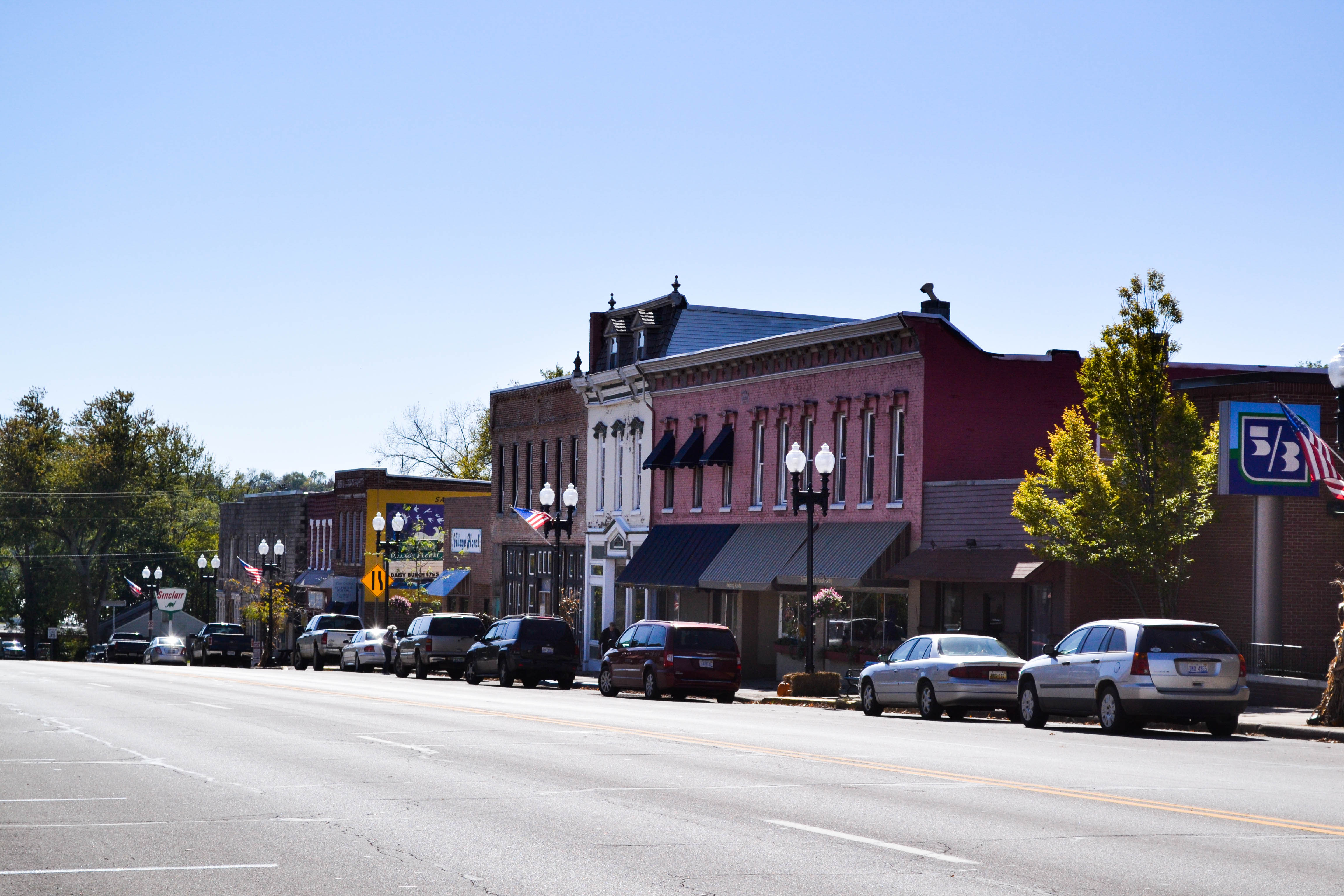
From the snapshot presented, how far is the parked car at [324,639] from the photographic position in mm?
55125

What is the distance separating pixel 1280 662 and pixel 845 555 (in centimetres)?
1211

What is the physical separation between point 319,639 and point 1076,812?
45763mm

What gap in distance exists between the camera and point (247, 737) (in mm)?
19578

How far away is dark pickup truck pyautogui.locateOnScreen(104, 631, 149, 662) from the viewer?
73750 millimetres

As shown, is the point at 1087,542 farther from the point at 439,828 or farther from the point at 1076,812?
the point at 439,828

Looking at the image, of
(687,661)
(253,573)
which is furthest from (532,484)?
(687,661)

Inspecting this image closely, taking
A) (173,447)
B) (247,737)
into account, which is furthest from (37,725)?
(173,447)

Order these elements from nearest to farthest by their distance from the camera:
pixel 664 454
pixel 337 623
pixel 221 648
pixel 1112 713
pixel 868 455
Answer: pixel 1112 713, pixel 868 455, pixel 664 454, pixel 337 623, pixel 221 648

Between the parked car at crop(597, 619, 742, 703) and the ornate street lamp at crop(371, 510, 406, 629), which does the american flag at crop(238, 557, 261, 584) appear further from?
the parked car at crop(597, 619, 742, 703)

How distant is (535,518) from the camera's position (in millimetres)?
50062

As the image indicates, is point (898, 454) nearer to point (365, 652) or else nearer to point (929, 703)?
point (929, 703)

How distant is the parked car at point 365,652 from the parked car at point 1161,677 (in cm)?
3239

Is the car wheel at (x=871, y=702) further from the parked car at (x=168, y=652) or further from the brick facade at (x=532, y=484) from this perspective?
the parked car at (x=168, y=652)

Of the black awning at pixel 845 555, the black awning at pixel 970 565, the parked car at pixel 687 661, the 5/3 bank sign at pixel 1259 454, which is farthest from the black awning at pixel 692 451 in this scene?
the 5/3 bank sign at pixel 1259 454
